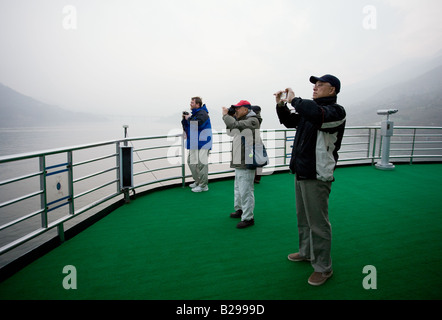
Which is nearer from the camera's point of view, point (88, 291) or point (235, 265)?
point (88, 291)

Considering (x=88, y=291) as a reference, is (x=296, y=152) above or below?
above

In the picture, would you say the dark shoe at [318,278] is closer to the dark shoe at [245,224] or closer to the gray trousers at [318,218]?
the gray trousers at [318,218]

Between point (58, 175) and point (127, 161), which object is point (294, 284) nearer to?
point (58, 175)

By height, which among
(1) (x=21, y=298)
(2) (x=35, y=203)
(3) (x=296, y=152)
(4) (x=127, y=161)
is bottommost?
(2) (x=35, y=203)

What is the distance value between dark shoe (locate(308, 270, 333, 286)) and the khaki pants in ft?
10.3

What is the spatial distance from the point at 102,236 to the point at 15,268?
36.9 inches

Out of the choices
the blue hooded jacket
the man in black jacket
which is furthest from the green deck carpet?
the blue hooded jacket

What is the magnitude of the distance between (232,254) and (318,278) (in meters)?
0.88

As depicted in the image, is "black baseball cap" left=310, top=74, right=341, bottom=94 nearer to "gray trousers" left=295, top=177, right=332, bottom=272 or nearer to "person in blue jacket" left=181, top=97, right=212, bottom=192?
"gray trousers" left=295, top=177, right=332, bottom=272

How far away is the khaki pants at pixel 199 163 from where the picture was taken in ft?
17.2

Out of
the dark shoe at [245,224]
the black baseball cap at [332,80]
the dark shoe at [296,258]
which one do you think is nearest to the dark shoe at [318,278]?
the dark shoe at [296,258]

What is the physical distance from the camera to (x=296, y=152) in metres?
2.43

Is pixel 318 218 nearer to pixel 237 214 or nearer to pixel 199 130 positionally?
pixel 237 214
